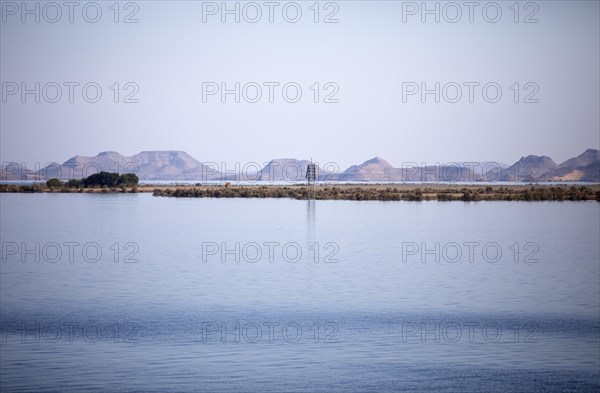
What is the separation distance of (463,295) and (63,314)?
29.7 feet

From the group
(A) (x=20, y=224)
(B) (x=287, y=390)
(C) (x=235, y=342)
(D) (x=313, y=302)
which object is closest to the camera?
(B) (x=287, y=390)

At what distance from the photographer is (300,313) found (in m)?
15.9

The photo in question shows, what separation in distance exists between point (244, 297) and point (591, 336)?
7485 millimetres

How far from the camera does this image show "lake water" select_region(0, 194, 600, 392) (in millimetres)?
11453

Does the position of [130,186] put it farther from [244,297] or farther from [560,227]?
[244,297]

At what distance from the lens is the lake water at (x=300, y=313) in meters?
11.5

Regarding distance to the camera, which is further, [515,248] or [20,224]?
[20,224]

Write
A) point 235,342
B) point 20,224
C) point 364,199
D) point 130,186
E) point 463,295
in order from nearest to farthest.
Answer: point 235,342 < point 463,295 < point 20,224 < point 364,199 < point 130,186

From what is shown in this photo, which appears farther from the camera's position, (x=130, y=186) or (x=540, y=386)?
(x=130, y=186)

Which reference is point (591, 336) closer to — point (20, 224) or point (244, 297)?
point (244, 297)

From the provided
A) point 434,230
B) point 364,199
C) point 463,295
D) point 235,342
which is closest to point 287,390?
point 235,342

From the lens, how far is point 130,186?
103 metres

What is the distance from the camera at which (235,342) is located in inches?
527

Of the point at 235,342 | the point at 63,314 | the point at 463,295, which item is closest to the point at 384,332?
the point at 235,342
